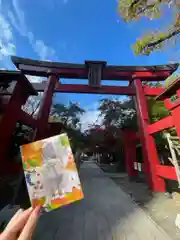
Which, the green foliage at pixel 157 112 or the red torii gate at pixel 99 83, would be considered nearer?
the red torii gate at pixel 99 83

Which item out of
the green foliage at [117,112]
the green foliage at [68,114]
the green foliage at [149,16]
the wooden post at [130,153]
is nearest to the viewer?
the green foliage at [149,16]

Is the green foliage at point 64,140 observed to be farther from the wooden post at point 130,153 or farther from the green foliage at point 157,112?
the green foliage at point 157,112

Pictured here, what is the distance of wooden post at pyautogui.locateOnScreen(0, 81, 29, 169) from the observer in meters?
3.49

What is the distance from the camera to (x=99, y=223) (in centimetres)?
282

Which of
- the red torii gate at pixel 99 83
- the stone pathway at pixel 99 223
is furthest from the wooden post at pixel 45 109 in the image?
the stone pathway at pixel 99 223

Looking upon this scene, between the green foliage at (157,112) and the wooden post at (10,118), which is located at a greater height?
the green foliage at (157,112)

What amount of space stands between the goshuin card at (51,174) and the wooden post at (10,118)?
2.90m

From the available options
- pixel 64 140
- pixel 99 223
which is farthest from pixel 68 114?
pixel 64 140

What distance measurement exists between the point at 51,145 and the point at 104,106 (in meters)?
12.8

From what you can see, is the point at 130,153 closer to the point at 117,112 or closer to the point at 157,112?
the point at 157,112

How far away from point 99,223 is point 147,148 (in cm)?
285

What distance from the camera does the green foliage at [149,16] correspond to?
4.22 meters

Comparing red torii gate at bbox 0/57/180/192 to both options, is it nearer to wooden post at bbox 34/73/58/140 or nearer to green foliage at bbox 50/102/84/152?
wooden post at bbox 34/73/58/140

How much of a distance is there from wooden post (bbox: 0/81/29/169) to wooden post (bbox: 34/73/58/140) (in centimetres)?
127
